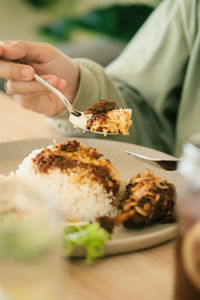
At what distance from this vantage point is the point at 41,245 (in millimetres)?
454

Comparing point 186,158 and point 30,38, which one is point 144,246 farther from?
point 30,38

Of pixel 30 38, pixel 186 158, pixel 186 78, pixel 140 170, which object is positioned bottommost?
pixel 30 38

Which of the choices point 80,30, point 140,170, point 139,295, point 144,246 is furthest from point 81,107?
point 80,30

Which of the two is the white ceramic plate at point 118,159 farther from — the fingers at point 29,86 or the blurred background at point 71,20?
the blurred background at point 71,20

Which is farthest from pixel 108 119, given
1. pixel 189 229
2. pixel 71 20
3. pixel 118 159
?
pixel 71 20

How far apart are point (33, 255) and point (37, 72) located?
1002mm

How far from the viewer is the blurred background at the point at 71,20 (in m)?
4.68

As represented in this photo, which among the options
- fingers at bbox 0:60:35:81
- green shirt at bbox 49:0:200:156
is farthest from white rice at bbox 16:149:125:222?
green shirt at bbox 49:0:200:156

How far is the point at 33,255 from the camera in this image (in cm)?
45

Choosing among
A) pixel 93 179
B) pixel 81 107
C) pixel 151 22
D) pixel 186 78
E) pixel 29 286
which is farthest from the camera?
pixel 151 22

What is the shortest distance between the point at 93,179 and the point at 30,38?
4.28 meters

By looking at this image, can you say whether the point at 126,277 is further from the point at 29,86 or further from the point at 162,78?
the point at 162,78

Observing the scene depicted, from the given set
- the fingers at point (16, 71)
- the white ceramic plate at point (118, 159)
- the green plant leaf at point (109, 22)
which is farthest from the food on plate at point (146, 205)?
the green plant leaf at point (109, 22)

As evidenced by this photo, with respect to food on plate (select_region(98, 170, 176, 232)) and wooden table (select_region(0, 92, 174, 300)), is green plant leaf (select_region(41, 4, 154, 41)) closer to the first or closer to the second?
food on plate (select_region(98, 170, 176, 232))
